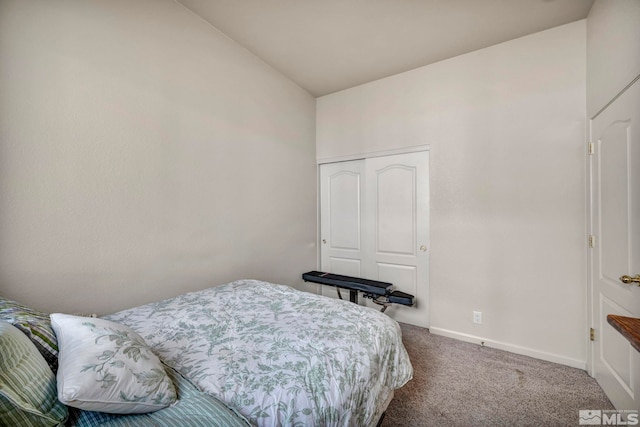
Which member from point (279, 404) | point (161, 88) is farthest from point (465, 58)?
point (279, 404)

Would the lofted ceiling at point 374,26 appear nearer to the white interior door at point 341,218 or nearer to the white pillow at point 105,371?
the white interior door at point 341,218

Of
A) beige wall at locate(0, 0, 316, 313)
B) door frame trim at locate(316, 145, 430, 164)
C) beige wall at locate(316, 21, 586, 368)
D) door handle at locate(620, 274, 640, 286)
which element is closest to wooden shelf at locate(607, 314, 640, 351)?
door handle at locate(620, 274, 640, 286)

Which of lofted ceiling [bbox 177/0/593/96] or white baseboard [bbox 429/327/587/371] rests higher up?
lofted ceiling [bbox 177/0/593/96]

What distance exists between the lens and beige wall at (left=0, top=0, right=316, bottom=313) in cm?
137

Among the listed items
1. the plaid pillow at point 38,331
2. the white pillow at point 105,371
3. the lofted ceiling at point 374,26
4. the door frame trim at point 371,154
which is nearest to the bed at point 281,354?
the white pillow at point 105,371

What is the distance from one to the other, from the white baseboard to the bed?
1443mm

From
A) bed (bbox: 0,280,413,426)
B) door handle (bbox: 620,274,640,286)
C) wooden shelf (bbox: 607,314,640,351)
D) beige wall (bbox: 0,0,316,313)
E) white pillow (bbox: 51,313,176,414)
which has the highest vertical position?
beige wall (bbox: 0,0,316,313)

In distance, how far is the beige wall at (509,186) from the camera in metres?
2.18

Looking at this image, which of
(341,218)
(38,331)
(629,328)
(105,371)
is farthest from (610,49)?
(38,331)

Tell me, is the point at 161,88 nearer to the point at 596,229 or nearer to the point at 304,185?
the point at 304,185

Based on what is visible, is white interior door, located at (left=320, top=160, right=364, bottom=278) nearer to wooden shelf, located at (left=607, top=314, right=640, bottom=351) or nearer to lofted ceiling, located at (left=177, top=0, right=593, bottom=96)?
lofted ceiling, located at (left=177, top=0, right=593, bottom=96)

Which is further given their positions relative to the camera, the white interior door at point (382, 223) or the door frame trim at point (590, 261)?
the white interior door at point (382, 223)

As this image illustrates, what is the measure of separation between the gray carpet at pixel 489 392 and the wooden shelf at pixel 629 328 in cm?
109

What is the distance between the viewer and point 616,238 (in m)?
1.66
